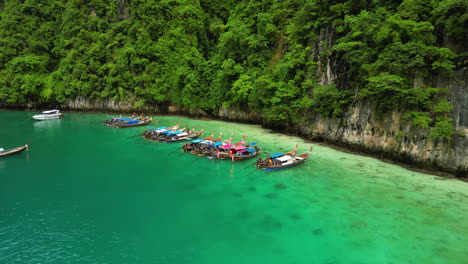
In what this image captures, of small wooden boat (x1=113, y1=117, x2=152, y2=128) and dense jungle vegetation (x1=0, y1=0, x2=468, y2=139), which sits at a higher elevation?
dense jungle vegetation (x1=0, y1=0, x2=468, y2=139)

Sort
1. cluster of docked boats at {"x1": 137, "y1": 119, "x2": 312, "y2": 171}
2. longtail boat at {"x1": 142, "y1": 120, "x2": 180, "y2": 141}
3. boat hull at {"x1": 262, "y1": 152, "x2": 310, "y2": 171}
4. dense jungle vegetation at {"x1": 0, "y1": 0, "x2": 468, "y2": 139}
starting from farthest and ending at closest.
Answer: longtail boat at {"x1": 142, "y1": 120, "x2": 180, "y2": 141} → cluster of docked boats at {"x1": 137, "y1": 119, "x2": 312, "y2": 171} → boat hull at {"x1": 262, "y1": 152, "x2": 310, "y2": 171} → dense jungle vegetation at {"x1": 0, "y1": 0, "x2": 468, "y2": 139}

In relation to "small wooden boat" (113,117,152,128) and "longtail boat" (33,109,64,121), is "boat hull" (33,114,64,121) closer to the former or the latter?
"longtail boat" (33,109,64,121)

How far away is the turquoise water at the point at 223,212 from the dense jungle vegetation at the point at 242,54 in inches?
292

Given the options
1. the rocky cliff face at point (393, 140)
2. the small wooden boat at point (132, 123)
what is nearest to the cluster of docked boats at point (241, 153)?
the rocky cliff face at point (393, 140)

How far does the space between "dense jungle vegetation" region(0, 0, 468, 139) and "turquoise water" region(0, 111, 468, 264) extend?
742 centimetres

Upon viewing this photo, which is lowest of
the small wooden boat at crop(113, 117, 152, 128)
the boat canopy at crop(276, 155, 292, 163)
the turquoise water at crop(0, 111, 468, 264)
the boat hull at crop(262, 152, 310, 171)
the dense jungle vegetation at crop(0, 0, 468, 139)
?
the turquoise water at crop(0, 111, 468, 264)

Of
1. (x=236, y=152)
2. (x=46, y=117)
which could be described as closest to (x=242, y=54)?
(x=236, y=152)

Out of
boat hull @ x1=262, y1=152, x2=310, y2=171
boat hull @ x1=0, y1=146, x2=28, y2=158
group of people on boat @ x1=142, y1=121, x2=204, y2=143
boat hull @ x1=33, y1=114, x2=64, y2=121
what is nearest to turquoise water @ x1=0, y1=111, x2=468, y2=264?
boat hull @ x1=262, y1=152, x2=310, y2=171

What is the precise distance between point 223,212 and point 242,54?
31.8 meters

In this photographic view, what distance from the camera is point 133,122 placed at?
41.1 meters

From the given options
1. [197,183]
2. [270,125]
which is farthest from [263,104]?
[197,183]

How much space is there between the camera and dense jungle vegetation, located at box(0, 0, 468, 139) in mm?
19922

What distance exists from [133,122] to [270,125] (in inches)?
868

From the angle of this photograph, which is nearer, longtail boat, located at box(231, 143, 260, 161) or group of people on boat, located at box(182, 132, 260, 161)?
longtail boat, located at box(231, 143, 260, 161)
